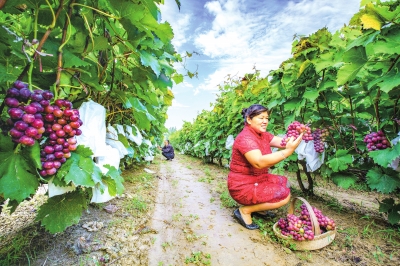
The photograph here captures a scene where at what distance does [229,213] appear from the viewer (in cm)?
358

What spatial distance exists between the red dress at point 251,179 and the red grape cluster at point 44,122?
2224mm

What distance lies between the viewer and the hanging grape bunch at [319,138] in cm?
289

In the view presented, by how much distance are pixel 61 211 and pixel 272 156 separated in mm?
2227

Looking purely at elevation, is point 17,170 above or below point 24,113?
below

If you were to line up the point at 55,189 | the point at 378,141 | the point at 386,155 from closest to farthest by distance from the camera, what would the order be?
the point at 55,189 < the point at 386,155 < the point at 378,141

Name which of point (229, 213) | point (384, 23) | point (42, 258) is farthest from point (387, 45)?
point (42, 258)

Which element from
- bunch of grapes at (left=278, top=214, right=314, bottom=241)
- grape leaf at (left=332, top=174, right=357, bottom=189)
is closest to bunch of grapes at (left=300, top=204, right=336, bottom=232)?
bunch of grapes at (left=278, top=214, right=314, bottom=241)

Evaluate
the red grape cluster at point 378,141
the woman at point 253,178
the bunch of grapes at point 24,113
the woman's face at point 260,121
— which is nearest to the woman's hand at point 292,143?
the woman at point 253,178

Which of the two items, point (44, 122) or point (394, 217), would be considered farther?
point (394, 217)

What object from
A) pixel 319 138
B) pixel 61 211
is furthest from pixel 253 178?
pixel 61 211

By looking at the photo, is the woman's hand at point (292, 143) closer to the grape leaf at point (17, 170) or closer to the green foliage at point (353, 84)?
the green foliage at point (353, 84)

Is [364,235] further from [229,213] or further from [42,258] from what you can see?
[42,258]

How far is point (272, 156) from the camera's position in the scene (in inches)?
105

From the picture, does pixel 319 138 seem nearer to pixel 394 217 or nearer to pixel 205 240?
pixel 394 217
